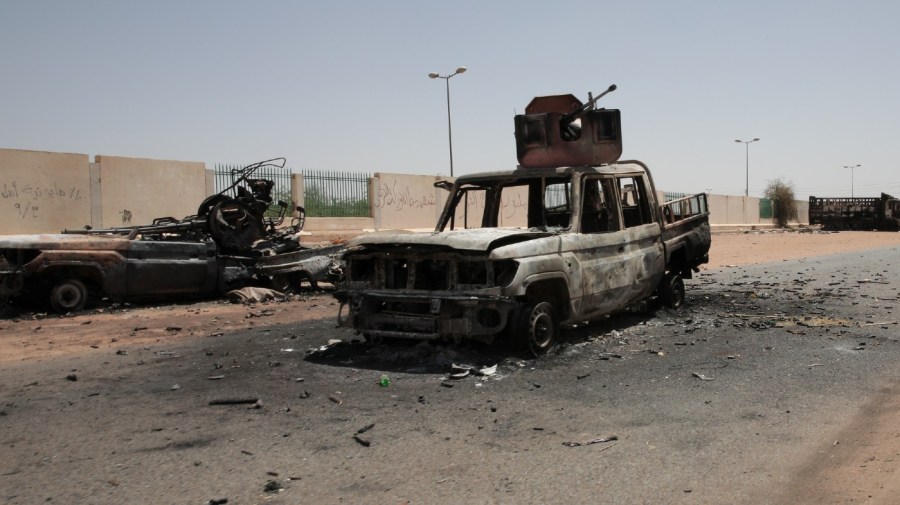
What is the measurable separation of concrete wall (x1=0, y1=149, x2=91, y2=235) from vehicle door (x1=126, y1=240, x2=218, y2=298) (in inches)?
336

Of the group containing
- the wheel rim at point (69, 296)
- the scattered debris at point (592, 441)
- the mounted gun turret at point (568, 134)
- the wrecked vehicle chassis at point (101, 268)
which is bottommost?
the scattered debris at point (592, 441)

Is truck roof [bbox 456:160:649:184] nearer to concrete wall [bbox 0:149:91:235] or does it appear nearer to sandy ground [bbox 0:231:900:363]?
sandy ground [bbox 0:231:900:363]

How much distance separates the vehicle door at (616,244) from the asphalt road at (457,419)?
512 mm

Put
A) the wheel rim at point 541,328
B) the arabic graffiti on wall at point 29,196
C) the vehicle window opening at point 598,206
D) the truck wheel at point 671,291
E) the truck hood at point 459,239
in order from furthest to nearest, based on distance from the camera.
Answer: the arabic graffiti on wall at point 29,196 → the truck wheel at point 671,291 → the vehicle window opening at point 598,206 → the wheel rim at point 541,328 → the truck hood at point 459,239

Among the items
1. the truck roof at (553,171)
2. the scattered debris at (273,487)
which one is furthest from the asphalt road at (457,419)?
the truck roof at (553,171)

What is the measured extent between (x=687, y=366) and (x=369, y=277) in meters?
3.09

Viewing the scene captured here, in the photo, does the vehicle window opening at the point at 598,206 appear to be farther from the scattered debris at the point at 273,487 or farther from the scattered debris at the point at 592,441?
the scattered debris at the point at 273,487

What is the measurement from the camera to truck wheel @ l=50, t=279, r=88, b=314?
11.1 meters

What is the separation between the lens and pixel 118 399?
586 cm

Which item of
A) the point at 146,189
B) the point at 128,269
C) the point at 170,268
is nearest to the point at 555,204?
the point at 170,268

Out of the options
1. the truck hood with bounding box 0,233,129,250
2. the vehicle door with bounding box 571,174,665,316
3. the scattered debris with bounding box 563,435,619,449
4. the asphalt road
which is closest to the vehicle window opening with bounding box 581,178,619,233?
the vehicle door with bounding box 571,174,665,316

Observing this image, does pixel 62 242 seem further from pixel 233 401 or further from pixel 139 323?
pixel 233 401

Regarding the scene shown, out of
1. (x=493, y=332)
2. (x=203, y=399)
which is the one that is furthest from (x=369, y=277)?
(x=203, y=399)

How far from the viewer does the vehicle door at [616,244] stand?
25.6ft
